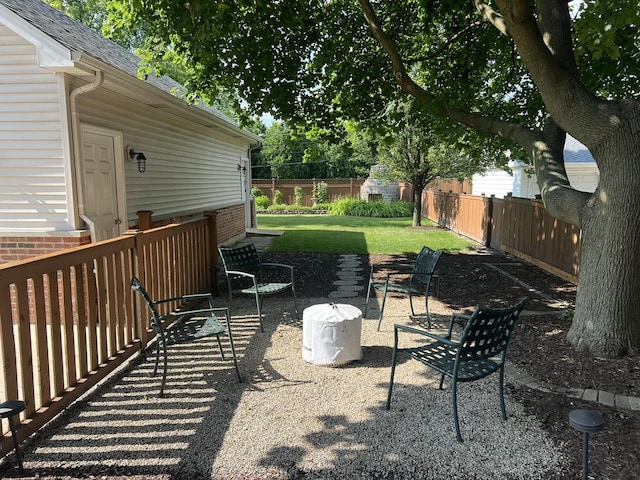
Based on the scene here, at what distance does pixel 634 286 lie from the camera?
4.39m

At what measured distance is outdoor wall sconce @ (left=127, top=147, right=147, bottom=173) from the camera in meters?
7.36

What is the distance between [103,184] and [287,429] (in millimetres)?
5038

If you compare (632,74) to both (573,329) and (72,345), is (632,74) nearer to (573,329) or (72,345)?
(573,329)

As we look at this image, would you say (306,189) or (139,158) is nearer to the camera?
(139,158)

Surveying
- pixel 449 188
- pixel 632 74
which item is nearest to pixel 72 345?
pixel 632 74

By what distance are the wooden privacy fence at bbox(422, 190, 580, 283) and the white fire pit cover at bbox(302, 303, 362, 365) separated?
5393mm

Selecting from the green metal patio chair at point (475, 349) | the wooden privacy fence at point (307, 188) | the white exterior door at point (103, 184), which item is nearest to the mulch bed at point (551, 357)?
the green metal patio chair at point (475, 349)

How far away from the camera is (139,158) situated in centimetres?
744

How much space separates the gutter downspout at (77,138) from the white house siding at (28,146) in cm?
15

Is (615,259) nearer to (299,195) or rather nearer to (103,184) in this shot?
(103,184)

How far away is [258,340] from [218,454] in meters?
2.23

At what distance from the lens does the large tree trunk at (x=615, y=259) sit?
14.1ft

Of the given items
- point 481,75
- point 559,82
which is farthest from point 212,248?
point 481,75

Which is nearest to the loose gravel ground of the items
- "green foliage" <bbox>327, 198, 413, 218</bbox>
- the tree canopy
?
the tree canopy
